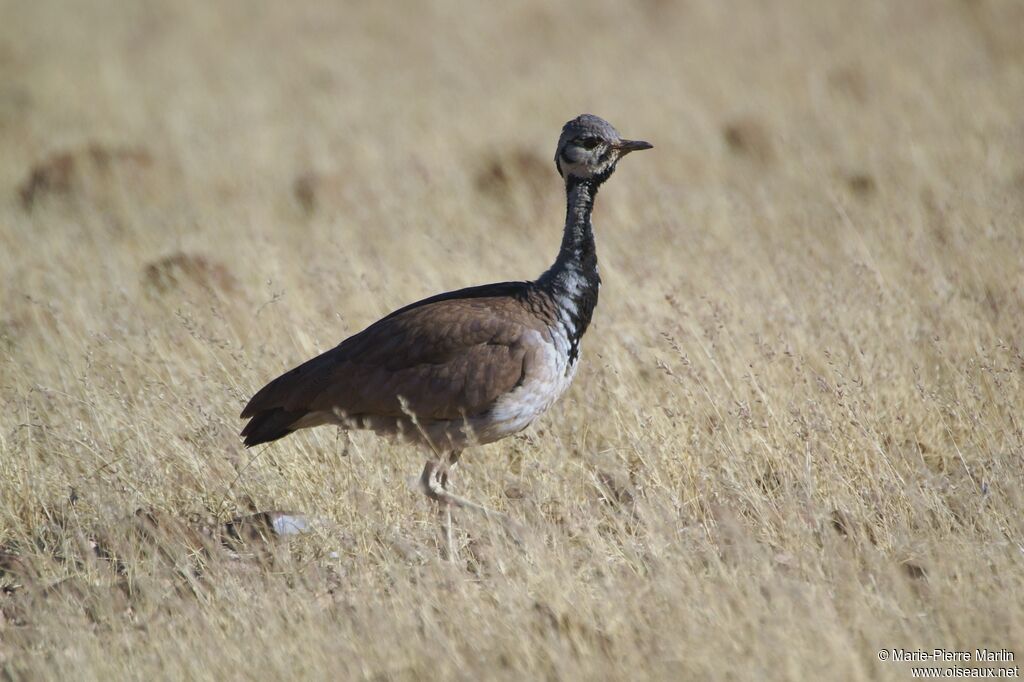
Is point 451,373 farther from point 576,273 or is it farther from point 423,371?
point 576,273

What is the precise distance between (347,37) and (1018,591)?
15.4 metres

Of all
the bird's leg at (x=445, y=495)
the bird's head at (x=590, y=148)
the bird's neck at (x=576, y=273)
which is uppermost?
the bird's head at (x=590, y=148)

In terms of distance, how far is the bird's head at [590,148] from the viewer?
526 cm

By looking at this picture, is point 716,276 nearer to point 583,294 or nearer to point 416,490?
point 583,294

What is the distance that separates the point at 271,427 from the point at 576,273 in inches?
58.1

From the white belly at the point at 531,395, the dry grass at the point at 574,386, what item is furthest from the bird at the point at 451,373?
the dry grass at the point at 574,386

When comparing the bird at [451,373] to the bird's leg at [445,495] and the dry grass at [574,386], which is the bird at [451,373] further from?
the dry grass at [574,386]

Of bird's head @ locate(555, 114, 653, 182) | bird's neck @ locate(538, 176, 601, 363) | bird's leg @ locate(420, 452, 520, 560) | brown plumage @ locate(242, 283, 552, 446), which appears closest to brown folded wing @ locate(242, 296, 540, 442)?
brown plumage @ locate(242, 283, 552, 446)

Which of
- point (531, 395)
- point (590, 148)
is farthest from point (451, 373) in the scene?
point (590, 148)

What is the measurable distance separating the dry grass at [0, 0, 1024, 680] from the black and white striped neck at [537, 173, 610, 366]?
0.46 meters

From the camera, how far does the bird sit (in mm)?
4832

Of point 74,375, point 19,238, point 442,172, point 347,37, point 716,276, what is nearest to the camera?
point 74,375

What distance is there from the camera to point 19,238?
375 inches

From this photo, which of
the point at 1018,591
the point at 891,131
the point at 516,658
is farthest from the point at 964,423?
the point at 891,131
